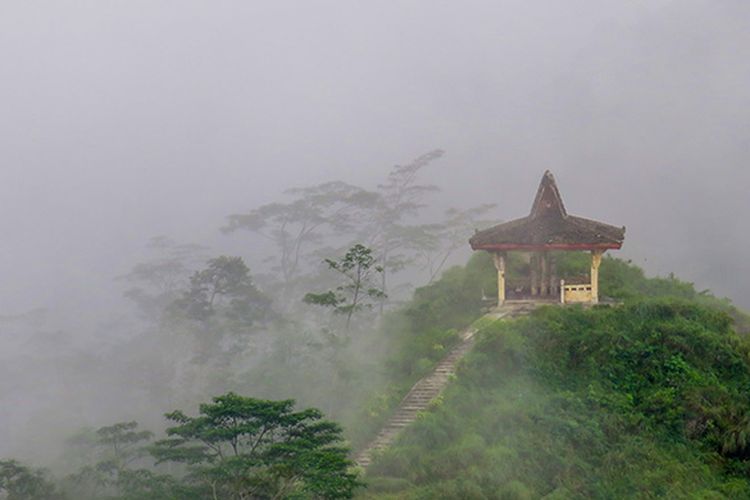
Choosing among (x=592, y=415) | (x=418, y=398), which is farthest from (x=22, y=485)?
(x=592, y=415)

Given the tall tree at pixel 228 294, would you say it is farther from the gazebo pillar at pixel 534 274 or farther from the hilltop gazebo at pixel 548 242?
the gazebo pillar at pixel 534 274

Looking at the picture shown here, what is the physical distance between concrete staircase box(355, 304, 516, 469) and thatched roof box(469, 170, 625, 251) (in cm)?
436

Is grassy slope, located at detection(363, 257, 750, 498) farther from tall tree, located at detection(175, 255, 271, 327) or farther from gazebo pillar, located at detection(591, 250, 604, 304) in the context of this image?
tall tree, located at detection(175, 255, 271, 327)

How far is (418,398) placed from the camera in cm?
2727

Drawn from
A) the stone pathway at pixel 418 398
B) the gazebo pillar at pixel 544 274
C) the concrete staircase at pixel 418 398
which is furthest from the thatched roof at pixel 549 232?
the concrete staircase at pixel 418 398

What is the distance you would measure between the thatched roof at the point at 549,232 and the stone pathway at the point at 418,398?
4206 millimetres

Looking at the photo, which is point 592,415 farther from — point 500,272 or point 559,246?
point 500,272

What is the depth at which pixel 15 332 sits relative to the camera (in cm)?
5431

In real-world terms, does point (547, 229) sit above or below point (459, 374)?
above

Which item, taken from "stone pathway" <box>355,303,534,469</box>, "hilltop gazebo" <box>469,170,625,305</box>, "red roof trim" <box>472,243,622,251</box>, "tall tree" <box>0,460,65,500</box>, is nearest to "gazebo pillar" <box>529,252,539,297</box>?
"hilltop gazebo" <box>469,170,625,305</box>

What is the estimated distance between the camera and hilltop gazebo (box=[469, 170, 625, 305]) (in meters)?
32.0

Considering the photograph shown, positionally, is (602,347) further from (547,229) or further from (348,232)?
(348,232)

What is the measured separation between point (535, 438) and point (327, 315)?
31.9 metres

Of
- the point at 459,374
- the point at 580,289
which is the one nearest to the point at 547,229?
the point at 580,289
